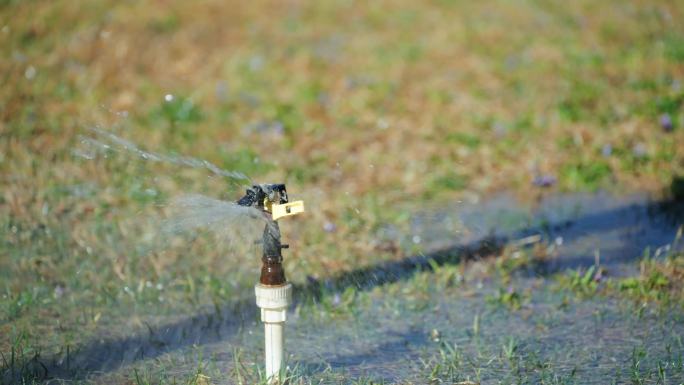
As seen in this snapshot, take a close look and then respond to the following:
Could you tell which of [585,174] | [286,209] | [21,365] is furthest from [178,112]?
[286,209]

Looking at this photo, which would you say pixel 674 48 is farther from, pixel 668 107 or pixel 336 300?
pixel 336 300

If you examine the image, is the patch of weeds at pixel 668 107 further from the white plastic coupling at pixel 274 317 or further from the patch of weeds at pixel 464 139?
the white plastic coupling at pixel 274 317

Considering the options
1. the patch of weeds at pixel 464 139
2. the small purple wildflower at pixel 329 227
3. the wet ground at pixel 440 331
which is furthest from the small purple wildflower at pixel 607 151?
the small purple wildflower at pixel 329 227

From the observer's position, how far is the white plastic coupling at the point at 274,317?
9.72ft

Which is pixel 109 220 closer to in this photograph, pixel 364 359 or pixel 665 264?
pixel 364 359

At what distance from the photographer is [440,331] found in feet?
12.5

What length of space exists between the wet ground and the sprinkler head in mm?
409

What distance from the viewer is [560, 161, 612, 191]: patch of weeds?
18.4 ft

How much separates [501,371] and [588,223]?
1916 mm

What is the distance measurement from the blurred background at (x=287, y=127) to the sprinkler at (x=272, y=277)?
0.94m

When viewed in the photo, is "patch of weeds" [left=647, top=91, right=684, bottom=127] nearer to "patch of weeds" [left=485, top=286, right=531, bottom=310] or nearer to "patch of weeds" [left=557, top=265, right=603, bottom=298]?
"patch of weeds" [left=557, top=265, right=603, bottom=298]

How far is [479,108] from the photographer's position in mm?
6789

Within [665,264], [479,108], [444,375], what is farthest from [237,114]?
[444,375]

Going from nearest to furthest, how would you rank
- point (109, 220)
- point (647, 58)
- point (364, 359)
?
point (364, 359), point (109, 220), point (647, 58)
